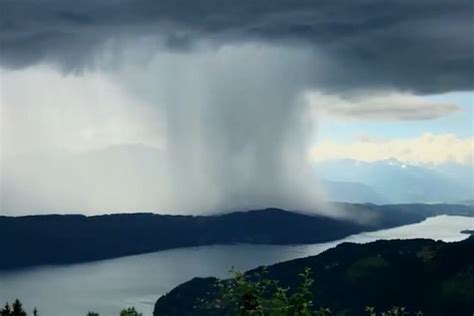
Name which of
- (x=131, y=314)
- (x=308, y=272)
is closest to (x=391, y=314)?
(x=308, y=272)

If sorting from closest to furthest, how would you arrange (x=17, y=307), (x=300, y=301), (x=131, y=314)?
(x=300, y=301), (x=131, y=314), (x=17, y=307)

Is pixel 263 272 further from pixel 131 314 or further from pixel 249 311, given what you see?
pixel 131 314

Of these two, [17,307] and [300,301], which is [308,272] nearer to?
[300,301]

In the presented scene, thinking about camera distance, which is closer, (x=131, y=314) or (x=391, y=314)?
(x=391, y=314)

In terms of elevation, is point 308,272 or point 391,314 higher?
point 308,272

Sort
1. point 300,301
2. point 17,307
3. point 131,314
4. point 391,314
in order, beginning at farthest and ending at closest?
point 17,307 → point 131,314 → point 391,314 → point 300,301

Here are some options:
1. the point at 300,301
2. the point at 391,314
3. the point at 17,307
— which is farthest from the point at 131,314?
the point at 17,307

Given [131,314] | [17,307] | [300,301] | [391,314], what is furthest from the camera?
[17,307]

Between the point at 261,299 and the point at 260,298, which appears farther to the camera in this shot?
the point at 261,299

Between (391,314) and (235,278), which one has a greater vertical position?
(235,278)
